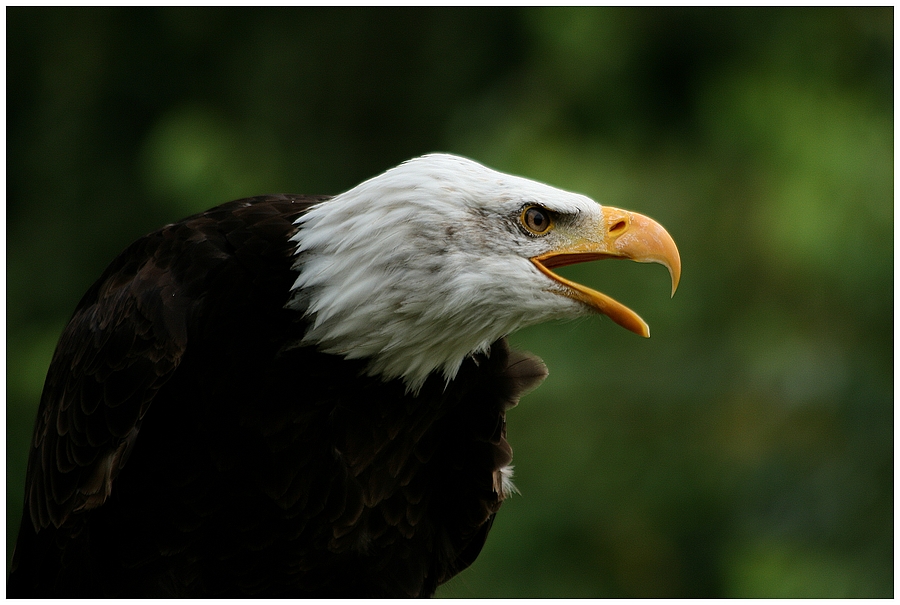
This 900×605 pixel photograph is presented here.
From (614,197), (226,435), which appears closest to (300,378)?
(226,435)

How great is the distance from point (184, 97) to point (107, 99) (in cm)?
70

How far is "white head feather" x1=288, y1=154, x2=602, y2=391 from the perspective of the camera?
8.77ft

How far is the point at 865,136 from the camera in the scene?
6527 millimetres

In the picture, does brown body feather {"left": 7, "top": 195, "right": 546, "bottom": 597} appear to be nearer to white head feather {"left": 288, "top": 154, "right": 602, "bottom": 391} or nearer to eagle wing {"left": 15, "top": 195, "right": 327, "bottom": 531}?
eagle wing {"left": 15, "top": 195, "right": 327, "bottom": 531}

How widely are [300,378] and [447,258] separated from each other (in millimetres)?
584

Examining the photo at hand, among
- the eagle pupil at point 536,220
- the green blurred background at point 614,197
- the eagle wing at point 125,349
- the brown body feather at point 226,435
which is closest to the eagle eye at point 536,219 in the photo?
the eagle pupil at point 536,220

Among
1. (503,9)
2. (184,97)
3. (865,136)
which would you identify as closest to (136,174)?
(184,97)

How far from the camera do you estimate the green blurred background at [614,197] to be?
263 inches

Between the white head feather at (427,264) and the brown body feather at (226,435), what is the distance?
0.13 meters

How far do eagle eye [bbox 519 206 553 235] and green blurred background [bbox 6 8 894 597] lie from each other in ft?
11.0

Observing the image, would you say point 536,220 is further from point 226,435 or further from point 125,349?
point 125,349

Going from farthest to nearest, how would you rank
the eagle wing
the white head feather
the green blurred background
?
the green blurred background
the eagle wing
the white head feather

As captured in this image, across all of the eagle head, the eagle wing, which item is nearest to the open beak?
the eagle head

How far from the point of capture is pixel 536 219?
9.04 feet
